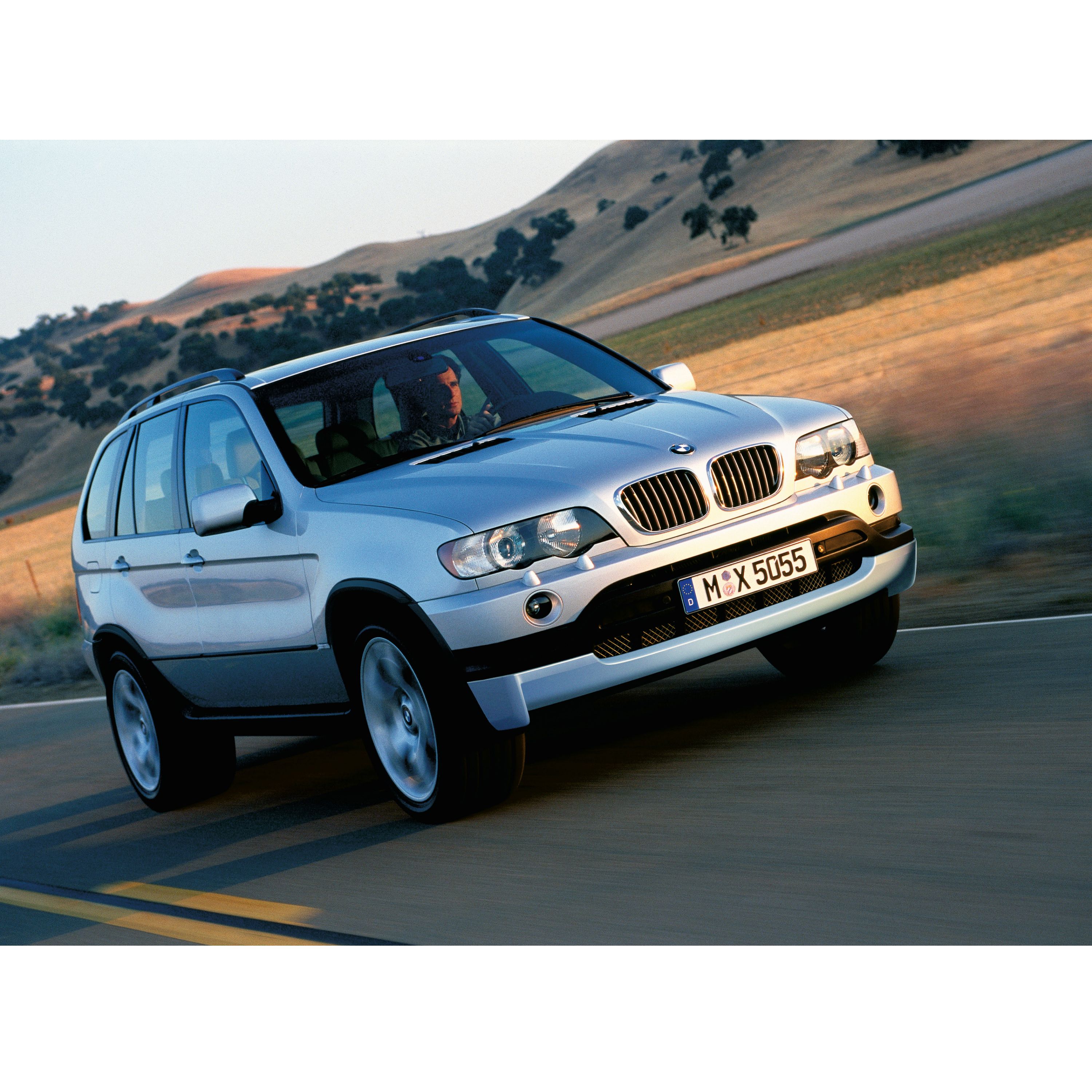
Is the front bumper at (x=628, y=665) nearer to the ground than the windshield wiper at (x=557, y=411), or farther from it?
nearer to the ground

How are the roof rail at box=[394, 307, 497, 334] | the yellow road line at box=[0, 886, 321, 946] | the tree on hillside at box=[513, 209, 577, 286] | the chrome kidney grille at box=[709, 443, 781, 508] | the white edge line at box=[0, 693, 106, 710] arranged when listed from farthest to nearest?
1. the tree on hillside at box=[513, 209, 577, 286]
2. the white edge line at box=[0, 693, 106, 710]
3. the roof rail at box=[394, 307, 497, 334]
4. the chrome kidney grille at box=[709, 443, 781, 508]
5. the yellow road line at box=[0, 886, 321, 946]

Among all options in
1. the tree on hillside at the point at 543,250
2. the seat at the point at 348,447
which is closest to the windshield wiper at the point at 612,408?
the seat at the point at 348,447

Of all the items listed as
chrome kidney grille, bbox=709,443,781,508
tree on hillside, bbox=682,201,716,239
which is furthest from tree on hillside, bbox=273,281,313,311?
chrome kidney grille, bbox=709,443,781,508

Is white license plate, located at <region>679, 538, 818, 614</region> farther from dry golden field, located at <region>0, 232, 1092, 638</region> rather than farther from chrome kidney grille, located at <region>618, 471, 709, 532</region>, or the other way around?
dry golden field, located at <region>0, 232, 1092, 638</region>

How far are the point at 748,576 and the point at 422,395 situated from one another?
68.9 inches

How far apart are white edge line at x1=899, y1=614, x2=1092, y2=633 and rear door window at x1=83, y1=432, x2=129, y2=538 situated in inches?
157

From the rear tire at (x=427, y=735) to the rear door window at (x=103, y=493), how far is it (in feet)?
8.64

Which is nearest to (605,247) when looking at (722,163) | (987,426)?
(722,163)

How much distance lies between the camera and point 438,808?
18.6 feet

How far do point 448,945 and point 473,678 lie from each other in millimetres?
1065

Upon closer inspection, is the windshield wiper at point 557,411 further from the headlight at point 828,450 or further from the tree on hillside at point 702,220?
the tree on hillside at point 702,220

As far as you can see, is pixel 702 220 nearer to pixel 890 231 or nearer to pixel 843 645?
pixel 890 231

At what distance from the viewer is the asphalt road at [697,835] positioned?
165 inches

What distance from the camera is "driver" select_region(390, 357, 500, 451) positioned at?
6410mm
